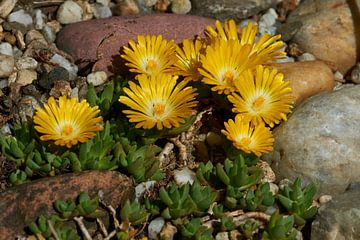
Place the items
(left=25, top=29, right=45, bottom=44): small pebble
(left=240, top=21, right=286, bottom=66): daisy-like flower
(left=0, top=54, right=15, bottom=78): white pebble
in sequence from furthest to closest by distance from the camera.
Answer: (left=25, top=29, right=45, bottom=44): small pebble < (left=0, top=54, right=15, bottom=78): white pebble < (left=240, top=21, right=286, bottom=66): daisy-like flower

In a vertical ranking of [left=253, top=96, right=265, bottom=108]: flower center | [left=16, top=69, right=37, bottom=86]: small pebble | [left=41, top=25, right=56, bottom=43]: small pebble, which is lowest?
[left=253, top=96, right=265, bottom=108]: flower center

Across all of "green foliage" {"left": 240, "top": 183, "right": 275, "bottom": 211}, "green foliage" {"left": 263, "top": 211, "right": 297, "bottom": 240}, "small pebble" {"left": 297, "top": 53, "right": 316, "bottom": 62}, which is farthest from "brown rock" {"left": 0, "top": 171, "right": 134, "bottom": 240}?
"small pebble" {"left": 297, "top": 53, "right": 316, "bottom": 62}

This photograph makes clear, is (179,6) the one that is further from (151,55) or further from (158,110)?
(158,110)

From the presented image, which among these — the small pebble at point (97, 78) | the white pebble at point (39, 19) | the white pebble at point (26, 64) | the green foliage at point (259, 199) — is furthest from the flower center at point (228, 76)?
the white pebble at point (39, 19)

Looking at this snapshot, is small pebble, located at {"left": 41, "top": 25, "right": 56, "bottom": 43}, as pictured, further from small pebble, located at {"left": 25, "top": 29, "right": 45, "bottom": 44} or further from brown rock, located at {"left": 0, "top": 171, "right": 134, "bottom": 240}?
brown rock, located at {"left": 0, "top": 171, "right": 134, "bottom": 240}

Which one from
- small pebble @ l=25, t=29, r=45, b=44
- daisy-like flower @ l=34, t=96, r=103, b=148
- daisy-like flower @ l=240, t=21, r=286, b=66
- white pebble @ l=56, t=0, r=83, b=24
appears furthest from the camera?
white pebble @ l=56, t=0, r=83, b=24

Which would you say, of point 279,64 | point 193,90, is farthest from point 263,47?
point 193,90

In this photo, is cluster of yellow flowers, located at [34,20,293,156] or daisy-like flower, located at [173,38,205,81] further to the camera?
daisy-like flower, located at [173,38,205,81]
